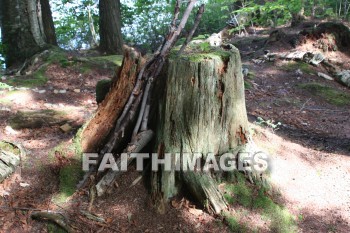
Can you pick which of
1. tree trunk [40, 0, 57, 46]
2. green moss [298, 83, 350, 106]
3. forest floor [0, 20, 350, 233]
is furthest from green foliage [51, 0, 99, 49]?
green moss [298, 83, 350, 106]

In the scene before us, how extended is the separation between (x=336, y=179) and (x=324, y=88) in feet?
16.5

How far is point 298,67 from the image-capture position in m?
9.78

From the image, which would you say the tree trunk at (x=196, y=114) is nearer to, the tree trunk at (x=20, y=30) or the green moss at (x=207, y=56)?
the green moss at (x=207, y=56)

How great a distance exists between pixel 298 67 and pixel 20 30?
26.3 feet

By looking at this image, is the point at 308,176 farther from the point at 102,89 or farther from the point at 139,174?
the point at 102,89

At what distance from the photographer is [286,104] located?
7.41 m

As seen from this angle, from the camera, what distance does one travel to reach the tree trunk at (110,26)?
379 inches

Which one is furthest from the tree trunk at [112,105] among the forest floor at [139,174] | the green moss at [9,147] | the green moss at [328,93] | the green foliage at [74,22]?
the green foliage at [74,22]

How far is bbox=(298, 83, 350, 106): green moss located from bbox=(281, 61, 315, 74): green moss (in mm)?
1117

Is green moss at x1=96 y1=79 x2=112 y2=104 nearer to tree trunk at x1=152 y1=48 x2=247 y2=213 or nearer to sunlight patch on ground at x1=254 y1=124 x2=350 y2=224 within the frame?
tree trunk at x1=152 y1=48 x2=247 y2=213

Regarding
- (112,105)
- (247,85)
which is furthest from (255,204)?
(247,85)

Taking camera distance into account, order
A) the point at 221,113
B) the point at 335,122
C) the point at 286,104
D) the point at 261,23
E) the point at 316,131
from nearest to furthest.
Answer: the point at 221,113 < the point at 316,131 < the point at 335,122 < the point at 286,104 < the point at 261,23

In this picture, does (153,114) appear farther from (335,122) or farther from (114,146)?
(335,122)

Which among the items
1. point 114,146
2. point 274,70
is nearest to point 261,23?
point 274,70
